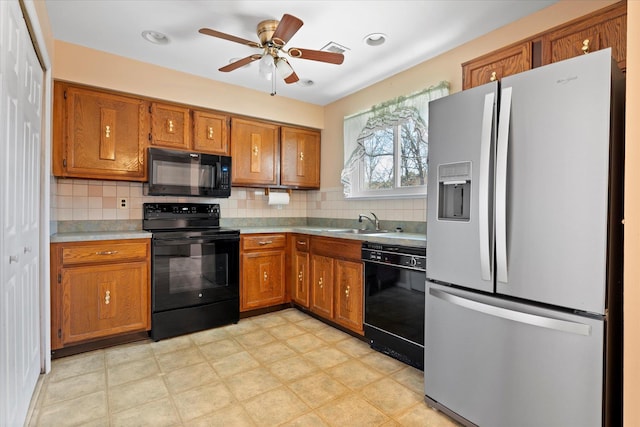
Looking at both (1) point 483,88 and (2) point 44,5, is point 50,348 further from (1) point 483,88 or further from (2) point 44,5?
(1) point 483,88

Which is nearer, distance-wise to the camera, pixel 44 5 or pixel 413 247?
pixel 44 5

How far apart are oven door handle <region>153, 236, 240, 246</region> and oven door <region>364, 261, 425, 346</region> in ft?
4.57

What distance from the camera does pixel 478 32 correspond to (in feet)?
8.09

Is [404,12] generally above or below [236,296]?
above

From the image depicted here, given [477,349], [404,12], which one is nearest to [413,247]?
[477,349]

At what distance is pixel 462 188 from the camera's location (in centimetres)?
176

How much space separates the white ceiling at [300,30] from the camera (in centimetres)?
216

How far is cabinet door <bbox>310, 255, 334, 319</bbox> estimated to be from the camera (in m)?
3.14

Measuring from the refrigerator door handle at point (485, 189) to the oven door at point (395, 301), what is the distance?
0.70m

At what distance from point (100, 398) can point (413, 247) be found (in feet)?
7.25

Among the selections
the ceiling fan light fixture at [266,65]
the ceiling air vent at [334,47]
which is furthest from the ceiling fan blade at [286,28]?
the ceiling air vent at [334,47]

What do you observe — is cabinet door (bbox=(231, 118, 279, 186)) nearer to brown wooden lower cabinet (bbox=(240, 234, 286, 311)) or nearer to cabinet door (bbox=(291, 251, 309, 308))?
brown wooden lower cabinet (bbox=(240, 234, 286, 311))

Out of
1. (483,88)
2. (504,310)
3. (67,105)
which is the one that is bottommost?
(504,310)

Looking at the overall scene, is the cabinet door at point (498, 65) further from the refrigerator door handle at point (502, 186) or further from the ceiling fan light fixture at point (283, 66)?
the ceiling fan light fixture at point (283, 66)
